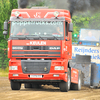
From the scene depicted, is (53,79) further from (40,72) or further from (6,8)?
(6,8)

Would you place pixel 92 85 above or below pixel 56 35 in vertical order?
below

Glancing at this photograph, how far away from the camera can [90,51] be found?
68.7 ft

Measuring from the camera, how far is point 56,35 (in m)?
14.1

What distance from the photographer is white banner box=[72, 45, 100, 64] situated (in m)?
20.6

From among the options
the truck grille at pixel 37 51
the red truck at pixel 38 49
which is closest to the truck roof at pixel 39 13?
the red truck at pixel 38 49

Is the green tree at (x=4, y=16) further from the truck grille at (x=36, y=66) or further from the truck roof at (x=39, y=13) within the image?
the truck grille at (x=36, y=66)

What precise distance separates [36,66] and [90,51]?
Result: 24.6ft

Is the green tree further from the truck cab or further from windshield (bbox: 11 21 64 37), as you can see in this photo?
windshield (bbox: 11 21 64 37)

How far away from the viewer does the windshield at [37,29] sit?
46.3ft

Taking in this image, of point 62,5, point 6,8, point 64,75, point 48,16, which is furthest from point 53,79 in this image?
point 6,8

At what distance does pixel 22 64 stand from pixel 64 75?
1.77m

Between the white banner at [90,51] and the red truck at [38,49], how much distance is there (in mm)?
6494

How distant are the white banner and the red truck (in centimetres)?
649

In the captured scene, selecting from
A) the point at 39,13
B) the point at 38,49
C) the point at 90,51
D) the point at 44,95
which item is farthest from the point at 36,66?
the point at 90,51
